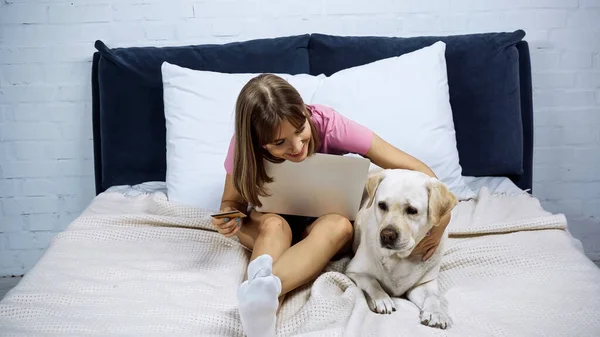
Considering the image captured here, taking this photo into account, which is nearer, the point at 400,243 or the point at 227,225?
the point at 400,243

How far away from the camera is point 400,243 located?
143cm

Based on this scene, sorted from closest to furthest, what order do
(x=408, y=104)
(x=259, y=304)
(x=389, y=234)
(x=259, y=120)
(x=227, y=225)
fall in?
(x=259, y=304)
(x=389, y=234)
(x=259, y=120)
(x=227, y=225)
(x=408, y=104)

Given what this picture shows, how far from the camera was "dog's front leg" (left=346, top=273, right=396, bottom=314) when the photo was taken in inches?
56.6

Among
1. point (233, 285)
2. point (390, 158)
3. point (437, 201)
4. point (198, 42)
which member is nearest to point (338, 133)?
point (390, 158)

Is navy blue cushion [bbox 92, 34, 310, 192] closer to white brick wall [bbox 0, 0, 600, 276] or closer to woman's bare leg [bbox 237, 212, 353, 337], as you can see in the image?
white brick wall [bbox 0, 0, 600, 276]

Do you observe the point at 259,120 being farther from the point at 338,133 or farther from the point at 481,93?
the point at 481,93

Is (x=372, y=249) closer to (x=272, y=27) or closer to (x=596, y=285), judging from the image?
(x=596, y=285)

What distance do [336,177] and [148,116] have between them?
37.6 inches

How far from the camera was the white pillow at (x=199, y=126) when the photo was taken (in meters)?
2.03

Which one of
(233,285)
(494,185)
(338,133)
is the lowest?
(233,285)

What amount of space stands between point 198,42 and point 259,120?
3.64 ft

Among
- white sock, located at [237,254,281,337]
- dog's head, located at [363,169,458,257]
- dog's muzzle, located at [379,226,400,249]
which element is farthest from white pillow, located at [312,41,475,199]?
white sock, located at [237,254,281,337]

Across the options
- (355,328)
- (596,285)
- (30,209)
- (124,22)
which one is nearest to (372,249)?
(355,328)

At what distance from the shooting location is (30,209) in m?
2.71
